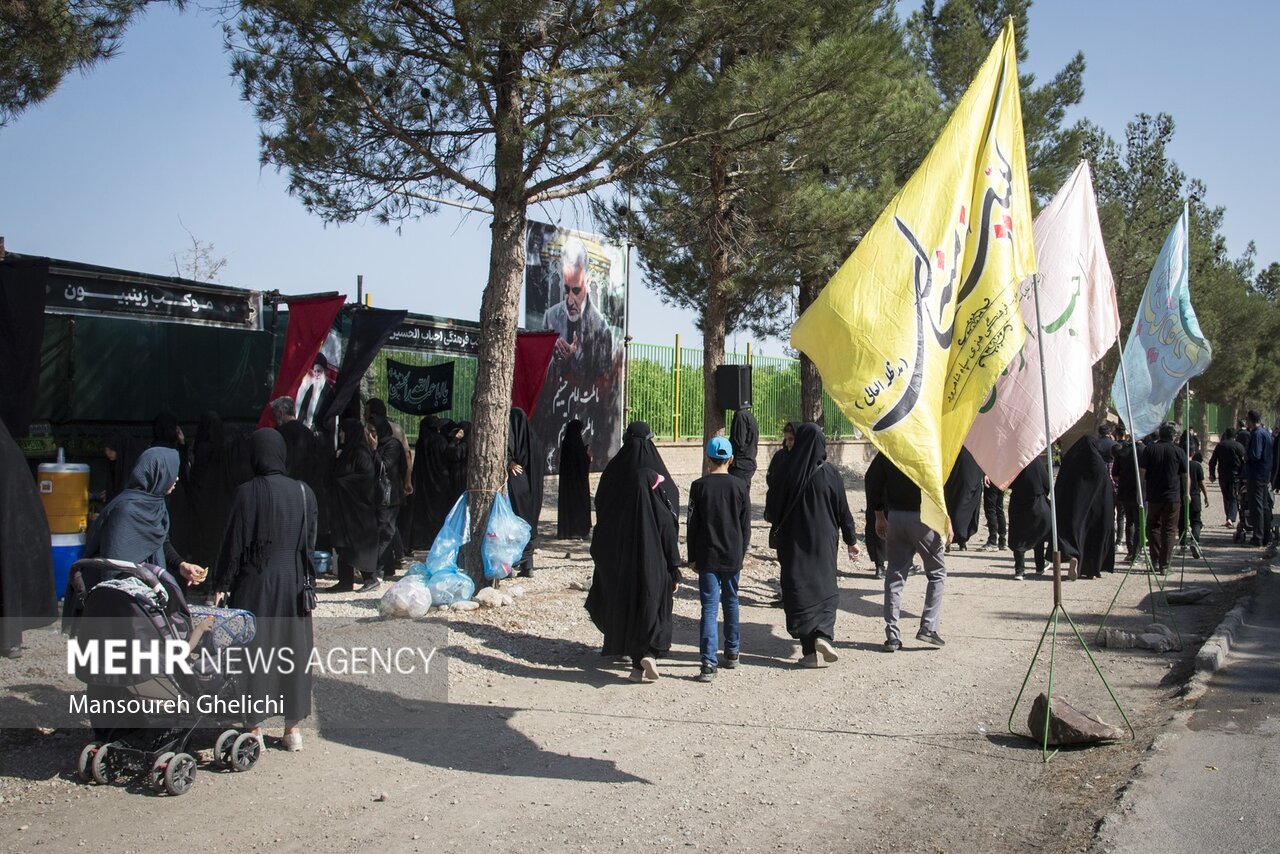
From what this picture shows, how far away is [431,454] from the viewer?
12.4 metres

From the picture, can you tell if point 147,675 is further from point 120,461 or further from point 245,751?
point 120,461

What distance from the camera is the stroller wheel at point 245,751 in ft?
17.2

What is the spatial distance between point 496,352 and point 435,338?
5.17 meters

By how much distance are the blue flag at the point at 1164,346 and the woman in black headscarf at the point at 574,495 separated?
23.2 feet

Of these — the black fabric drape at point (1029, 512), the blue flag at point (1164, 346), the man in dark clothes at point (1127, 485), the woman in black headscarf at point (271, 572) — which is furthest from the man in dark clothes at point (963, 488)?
the woman in black headscarf at point (271, 572)

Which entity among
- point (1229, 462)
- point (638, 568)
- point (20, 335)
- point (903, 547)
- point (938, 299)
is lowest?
point (638, 568)

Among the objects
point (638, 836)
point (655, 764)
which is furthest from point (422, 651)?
point (638, 836)

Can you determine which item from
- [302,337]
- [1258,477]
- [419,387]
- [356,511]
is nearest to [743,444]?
[419,387]

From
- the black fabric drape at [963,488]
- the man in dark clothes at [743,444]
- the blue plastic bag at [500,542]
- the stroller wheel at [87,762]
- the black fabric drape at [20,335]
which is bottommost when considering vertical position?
the stroller wheel at [87,762]

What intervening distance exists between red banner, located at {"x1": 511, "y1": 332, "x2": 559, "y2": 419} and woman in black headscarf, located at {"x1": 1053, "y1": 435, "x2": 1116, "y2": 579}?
6.43 meters

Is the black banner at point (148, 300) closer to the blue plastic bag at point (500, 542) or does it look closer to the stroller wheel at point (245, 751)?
the blue plastic bag at point (500, 542)

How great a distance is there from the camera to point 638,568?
24.4 ft

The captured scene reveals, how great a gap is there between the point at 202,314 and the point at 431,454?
9.52 ft

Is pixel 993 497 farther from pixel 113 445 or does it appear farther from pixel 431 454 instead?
pixel 113 445
